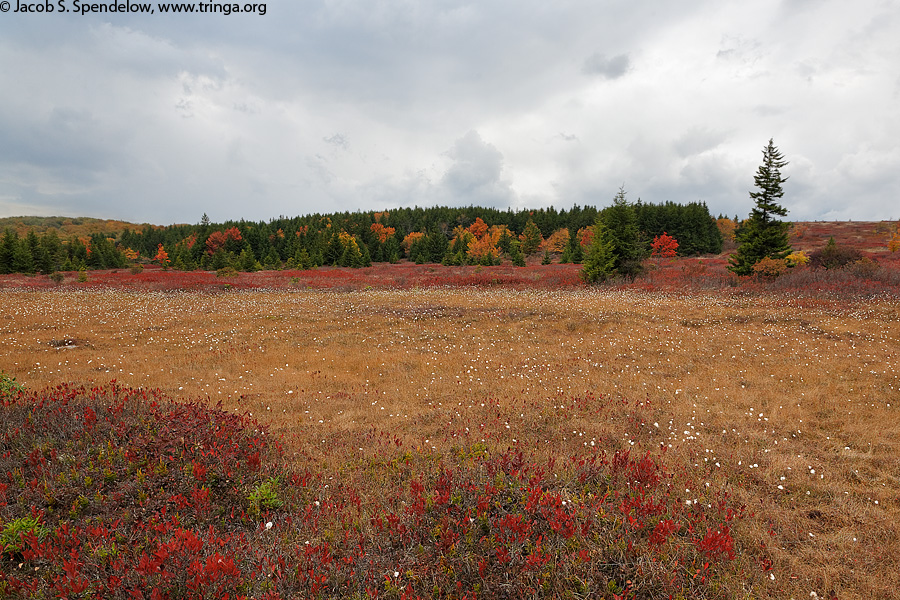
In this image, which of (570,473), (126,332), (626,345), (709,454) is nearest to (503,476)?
(570,473)

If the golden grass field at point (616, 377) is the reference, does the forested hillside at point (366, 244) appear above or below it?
above

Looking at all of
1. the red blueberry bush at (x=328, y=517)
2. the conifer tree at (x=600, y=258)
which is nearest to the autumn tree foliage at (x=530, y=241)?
the conifer tree at (x=600, y=258)

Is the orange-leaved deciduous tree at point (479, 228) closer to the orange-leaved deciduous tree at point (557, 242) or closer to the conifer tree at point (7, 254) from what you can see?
the orange-leaved deciduous tree at point (557, 242)

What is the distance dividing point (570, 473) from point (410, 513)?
8.28 feet

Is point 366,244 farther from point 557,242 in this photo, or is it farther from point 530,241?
point 557,242

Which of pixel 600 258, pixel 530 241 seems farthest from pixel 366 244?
pixel 600 258

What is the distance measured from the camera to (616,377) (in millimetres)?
11078

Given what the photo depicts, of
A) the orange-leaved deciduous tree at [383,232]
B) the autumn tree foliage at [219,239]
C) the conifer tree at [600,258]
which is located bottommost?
the conifer tree at [600,258]

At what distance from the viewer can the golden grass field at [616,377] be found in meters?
5.52

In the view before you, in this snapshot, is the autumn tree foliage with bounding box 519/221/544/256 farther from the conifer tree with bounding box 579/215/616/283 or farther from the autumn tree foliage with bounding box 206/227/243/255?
the autumn tree foliage with bounding box 206/227/243/255

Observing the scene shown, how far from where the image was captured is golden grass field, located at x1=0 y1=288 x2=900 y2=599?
18.1 feet

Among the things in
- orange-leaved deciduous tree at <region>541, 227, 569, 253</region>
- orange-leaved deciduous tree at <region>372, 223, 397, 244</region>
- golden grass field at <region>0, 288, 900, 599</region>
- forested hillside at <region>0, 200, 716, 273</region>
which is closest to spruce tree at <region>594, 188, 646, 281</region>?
golden grass field at <region>0, 288, 900, 599</region>

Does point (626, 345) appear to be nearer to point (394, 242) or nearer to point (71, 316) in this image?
point (71, 316)

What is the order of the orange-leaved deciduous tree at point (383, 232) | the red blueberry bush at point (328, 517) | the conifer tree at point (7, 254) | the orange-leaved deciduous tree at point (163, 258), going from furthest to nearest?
the orange-leaved deciduous tree at point (383, 232)
the orange-leaved deciduous tree at point (163, 258)
the conifer tree at point (7, 254)
the red blueberry bush at point (328, 517)
